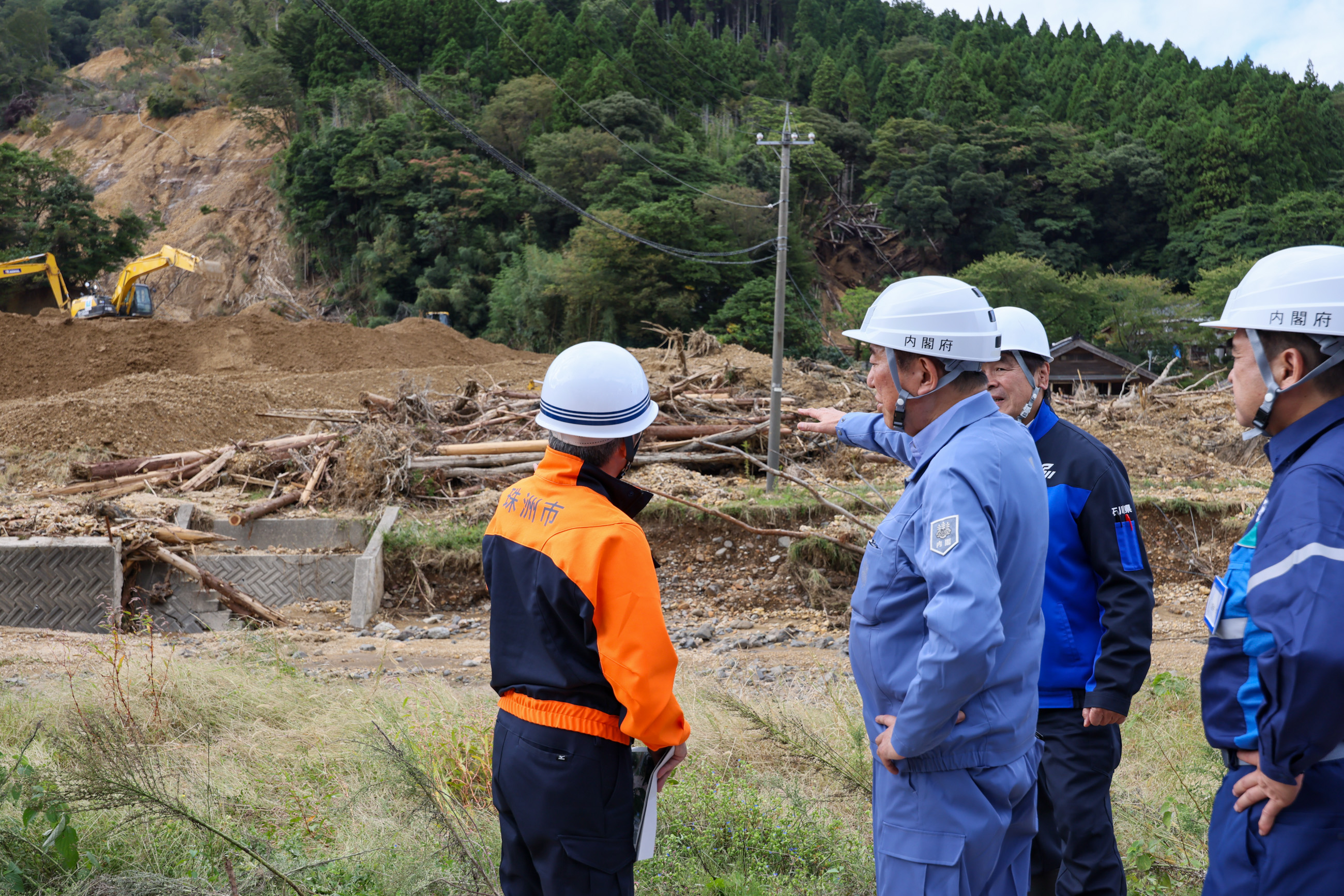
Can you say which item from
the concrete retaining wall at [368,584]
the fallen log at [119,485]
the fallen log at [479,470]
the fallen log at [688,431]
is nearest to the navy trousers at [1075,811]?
the concrete retaining wall at [368,584]

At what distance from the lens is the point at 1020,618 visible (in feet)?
6.57

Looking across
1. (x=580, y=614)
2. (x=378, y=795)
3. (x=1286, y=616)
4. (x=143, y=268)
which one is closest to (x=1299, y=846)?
(x=1286, y=616)

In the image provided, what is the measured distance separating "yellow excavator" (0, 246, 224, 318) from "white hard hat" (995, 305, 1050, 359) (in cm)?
2917

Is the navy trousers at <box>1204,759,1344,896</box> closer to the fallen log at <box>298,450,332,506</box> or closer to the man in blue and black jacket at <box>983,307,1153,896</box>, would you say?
the man in blue and black jacket at <box>983,307,1153,896</box>

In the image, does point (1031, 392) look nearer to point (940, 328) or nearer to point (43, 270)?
point (940, 328)

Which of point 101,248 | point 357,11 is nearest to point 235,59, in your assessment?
point 357,11

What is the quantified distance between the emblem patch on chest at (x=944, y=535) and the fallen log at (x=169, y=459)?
1289 centimetres

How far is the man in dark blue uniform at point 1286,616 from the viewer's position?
1537mm

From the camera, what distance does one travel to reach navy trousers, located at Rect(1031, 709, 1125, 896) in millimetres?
2600

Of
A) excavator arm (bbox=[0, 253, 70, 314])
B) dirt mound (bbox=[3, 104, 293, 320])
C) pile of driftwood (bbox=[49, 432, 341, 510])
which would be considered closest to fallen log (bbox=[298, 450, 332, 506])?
pile of driftwood (bbox=[49, 432, 341, 510])

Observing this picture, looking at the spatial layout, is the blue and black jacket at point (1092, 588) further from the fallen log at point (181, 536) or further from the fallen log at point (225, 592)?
the fallen log at point (181, 536)

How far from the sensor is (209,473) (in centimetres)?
1319

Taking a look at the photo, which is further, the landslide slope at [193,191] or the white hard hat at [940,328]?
the landslide slope at [193,191]

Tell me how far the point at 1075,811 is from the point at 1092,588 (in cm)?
68
